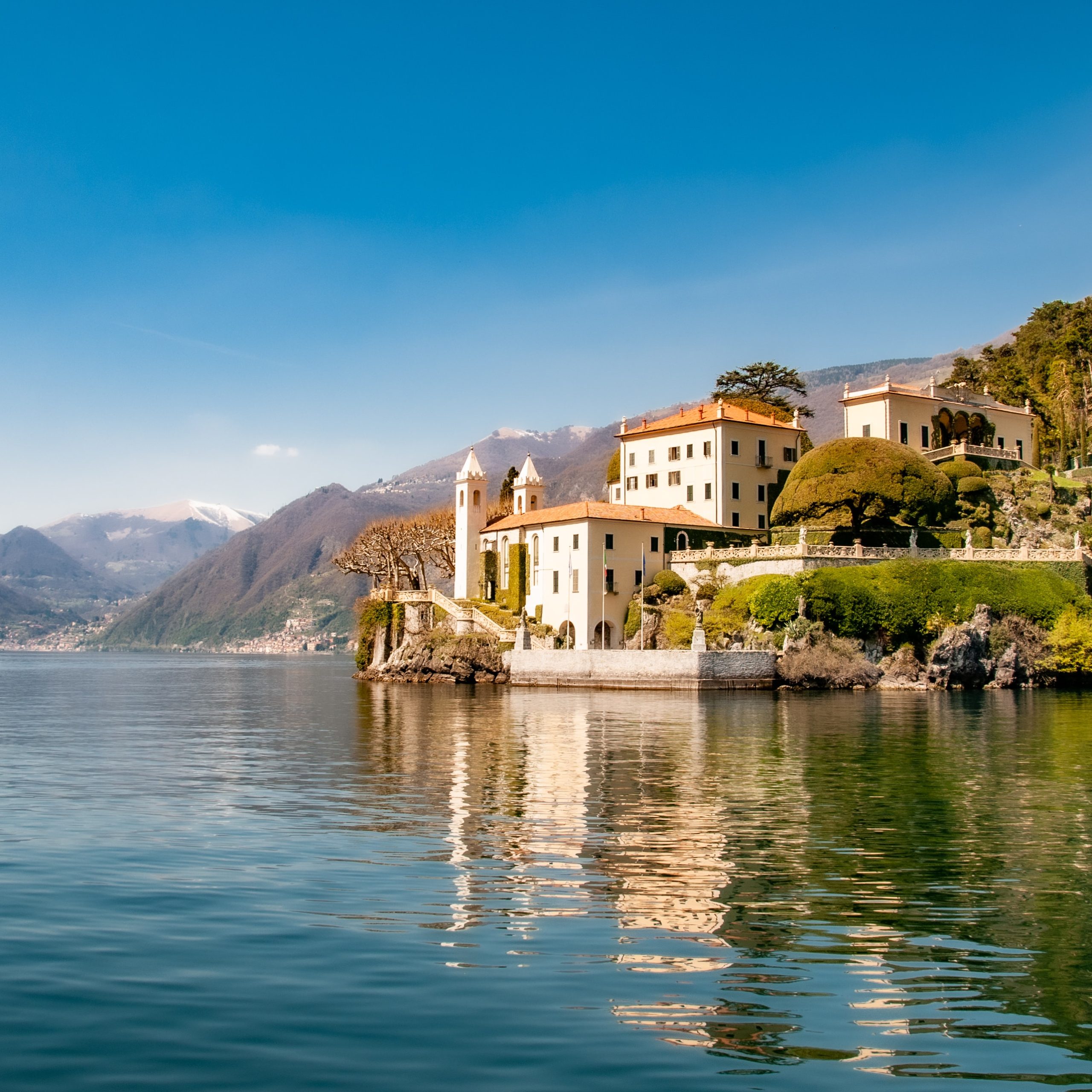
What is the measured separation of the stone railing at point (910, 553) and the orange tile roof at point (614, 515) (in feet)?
25.4

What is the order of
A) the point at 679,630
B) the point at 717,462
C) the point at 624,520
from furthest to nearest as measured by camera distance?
the point at 717,462, the point at 624,520, the point at 679,630

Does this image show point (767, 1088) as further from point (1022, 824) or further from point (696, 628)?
point (696, 628)

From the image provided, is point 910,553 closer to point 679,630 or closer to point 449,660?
point 679,630

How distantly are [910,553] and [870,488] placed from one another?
445 centimetres

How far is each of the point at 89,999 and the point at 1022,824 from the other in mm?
15542

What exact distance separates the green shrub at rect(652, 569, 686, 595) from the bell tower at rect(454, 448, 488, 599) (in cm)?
1733

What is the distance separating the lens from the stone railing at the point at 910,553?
65062 millimetres

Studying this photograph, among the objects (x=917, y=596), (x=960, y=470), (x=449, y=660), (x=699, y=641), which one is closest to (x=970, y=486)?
(x=960, y=470)

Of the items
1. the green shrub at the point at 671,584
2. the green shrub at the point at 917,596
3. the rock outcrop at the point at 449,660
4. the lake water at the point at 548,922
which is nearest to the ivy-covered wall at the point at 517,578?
the rock outcrop at the point at 449,660

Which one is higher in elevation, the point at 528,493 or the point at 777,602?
the point at 528,493

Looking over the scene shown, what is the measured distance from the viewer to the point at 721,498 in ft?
253

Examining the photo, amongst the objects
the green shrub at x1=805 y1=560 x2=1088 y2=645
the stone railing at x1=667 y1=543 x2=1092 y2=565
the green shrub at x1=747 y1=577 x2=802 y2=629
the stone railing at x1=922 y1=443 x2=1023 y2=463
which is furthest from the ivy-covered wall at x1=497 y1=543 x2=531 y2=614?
the stone railing at x1=922 y1=443 x2=1023 y2=463

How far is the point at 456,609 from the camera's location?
77250 millimetres

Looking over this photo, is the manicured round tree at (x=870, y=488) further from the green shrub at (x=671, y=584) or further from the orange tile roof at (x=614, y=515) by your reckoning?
the orange tile roof at (x=614, y=515)
